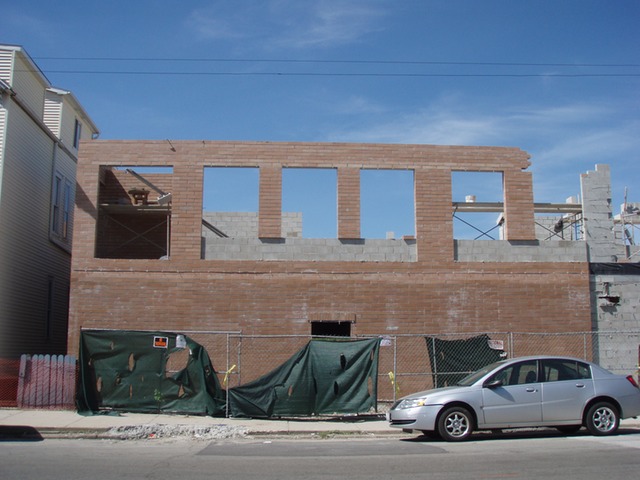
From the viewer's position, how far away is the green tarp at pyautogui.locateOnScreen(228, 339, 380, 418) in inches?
562

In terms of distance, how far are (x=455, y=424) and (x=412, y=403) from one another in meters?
0.81

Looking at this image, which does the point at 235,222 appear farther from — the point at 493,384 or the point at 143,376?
the point at 493,384

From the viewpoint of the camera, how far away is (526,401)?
11.7 meters

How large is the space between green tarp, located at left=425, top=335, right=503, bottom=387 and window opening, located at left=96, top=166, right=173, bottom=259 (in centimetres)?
920

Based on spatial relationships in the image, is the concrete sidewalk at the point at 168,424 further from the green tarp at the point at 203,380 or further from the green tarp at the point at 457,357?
the green tarp at the point at 457,357

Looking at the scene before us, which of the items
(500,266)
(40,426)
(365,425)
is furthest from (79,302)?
(500,266)

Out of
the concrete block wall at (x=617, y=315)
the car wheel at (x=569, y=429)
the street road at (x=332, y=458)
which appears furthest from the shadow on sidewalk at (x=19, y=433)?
the concrete block wall at (x=617, y=315)

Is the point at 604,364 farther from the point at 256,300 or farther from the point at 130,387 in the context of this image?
the point at 130,387

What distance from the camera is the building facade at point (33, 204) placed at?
1914cm

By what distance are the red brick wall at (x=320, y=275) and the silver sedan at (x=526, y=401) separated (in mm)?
5929

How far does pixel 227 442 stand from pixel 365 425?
10.2 feet

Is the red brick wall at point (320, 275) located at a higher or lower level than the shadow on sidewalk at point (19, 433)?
higher

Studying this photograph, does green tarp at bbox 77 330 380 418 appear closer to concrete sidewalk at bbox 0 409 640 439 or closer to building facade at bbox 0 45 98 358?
concrete sidewalk at bbox 0 409 640 439

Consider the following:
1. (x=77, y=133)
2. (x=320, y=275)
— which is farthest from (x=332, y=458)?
(x=77, y=133)
